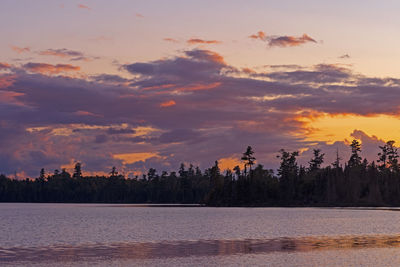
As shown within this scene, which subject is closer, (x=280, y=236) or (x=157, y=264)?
(x=157, y=264)

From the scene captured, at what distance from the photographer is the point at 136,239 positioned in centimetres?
7688

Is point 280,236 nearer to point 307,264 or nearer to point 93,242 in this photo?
point 93,242

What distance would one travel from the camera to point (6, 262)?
50188 millimetres

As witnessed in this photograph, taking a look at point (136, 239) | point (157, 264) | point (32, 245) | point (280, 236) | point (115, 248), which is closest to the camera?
point (157, 264)

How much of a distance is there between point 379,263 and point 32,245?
38.5m

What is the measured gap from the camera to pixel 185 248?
63844 millimetres

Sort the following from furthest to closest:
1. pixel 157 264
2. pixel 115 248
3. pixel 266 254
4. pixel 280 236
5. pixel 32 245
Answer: pixel 280 236 < pixel 32 245 < pixel 115 248 < pixel 266 254 < pixel 157 264

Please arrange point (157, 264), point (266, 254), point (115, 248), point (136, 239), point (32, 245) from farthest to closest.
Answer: point (136, 239) < point (32, 245) < point (115, 248) < point (266, 254) < point (157, 264)

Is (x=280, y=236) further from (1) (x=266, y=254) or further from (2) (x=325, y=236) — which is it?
(1) (x=266, y=254)

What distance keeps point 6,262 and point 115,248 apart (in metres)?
15.1

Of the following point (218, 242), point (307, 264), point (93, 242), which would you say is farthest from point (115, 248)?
point (307, 264)

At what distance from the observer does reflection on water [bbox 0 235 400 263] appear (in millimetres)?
55406

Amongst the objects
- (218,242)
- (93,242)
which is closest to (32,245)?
(93,242)

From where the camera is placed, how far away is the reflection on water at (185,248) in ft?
182
